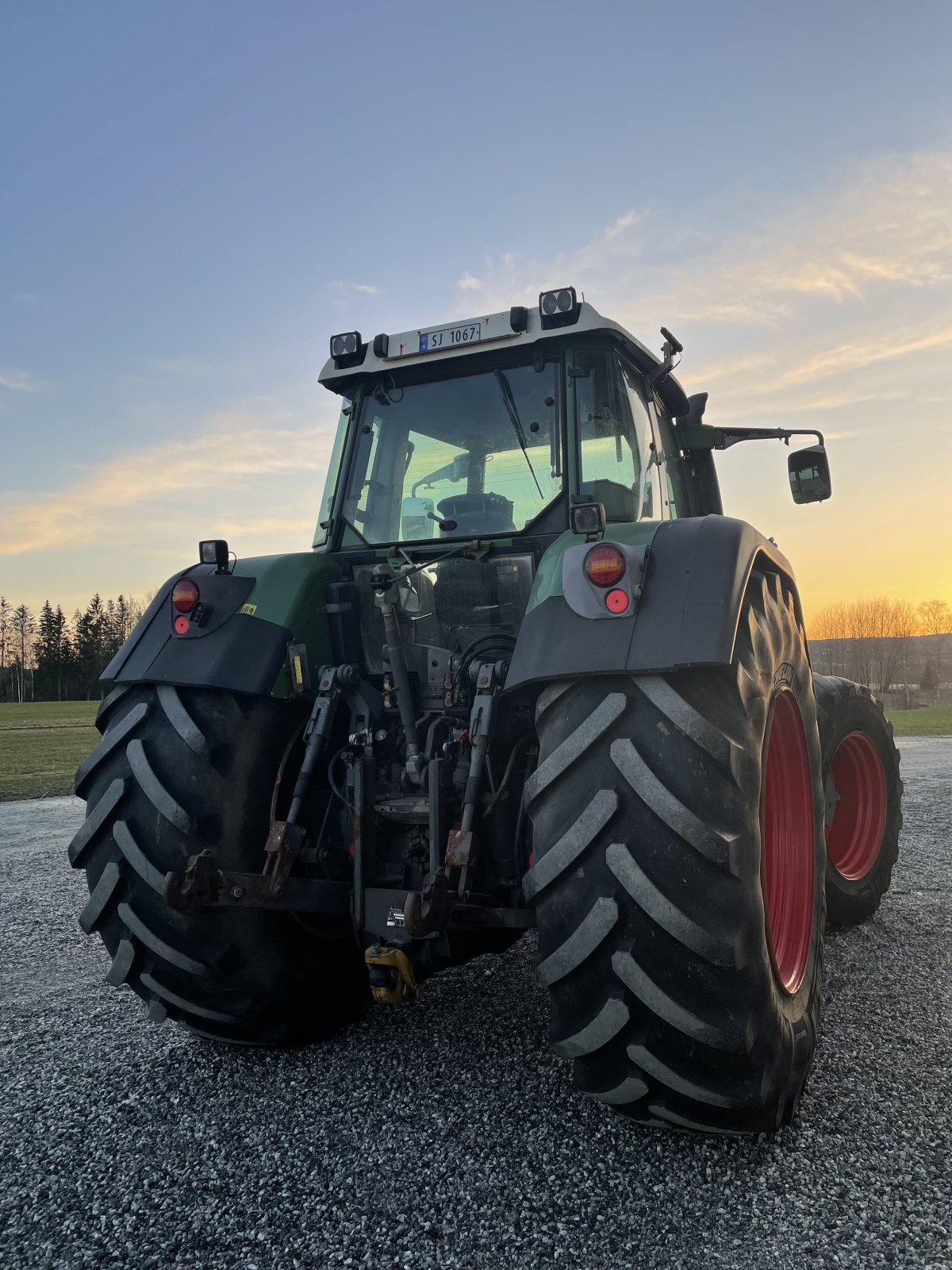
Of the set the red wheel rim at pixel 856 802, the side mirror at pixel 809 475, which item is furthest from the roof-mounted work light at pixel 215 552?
the red wheel rim at pixel 856 802

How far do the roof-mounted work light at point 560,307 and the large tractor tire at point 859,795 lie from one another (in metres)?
2.32

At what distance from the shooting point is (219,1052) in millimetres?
3191

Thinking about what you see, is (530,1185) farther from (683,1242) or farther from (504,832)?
(504,832)

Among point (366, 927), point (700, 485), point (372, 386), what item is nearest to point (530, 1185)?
point (366, 927)

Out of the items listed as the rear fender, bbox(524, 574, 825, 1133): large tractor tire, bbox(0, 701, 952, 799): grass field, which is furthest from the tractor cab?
bbox(0, 701, 952, 799): grass field

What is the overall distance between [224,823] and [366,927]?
0.58m

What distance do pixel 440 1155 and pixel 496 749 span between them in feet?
3.76

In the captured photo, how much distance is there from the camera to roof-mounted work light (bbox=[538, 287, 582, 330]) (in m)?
3.25

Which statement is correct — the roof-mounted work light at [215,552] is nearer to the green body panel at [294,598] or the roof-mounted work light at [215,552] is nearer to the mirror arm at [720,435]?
the green body panel at [294,598]

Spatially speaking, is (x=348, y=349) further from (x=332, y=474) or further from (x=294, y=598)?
(x=294, y=598)

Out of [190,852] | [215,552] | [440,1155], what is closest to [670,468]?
[215,552]

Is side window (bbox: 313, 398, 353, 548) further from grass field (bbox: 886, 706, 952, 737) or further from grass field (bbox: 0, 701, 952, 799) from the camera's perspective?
grass field (bbox: 886, 706, 952, 737)

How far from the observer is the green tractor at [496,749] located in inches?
Result: 88.5

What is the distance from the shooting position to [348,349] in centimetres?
367
